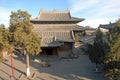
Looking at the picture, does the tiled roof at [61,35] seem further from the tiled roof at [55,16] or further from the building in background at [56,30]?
the tiled roof at [55,16]

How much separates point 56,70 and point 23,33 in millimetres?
6252

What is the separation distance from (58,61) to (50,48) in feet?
12.8

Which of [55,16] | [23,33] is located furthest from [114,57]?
[55,16]

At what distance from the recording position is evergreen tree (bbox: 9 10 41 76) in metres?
25.2

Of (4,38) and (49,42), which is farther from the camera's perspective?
(49,42)

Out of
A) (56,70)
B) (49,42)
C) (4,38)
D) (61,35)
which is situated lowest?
(56,70)

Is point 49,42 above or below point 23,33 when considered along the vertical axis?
below

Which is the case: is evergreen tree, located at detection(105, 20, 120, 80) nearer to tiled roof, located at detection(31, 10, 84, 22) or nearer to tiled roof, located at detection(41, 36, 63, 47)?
tiled roof, located at detection(41, 36, 63, 47)

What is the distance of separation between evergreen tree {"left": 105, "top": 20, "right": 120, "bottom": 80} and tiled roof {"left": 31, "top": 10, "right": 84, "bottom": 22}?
22473 millimetres

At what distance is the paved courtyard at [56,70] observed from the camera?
24938mm

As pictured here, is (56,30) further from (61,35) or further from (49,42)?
(49,42)

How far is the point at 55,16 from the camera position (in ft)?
146

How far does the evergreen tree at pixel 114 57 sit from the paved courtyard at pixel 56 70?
4.36 meters

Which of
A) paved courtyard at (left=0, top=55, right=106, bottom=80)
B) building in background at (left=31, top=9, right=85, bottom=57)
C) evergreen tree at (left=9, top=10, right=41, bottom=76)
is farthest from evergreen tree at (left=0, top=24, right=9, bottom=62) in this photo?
building in background at (left=31, top=9, right=85, bottom=57)
